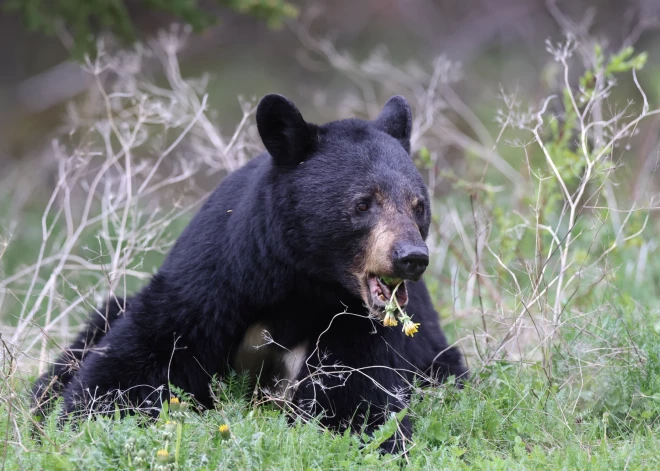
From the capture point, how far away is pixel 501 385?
4.34 metres

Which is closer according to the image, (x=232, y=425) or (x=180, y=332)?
(x=232, y=425)

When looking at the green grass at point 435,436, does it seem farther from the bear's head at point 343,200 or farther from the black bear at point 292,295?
the bear's head at point 343,200

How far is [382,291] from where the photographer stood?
3732mm

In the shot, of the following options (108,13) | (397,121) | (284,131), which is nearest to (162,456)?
(284,131)

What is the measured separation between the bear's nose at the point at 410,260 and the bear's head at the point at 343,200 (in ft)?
0.17

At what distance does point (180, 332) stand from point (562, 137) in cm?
290

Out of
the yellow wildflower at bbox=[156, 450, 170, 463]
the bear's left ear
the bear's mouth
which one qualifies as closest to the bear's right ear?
the bear's left ear

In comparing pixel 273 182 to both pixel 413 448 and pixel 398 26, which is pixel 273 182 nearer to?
pixel 413 448

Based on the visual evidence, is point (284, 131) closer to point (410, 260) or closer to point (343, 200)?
point (343, 200)

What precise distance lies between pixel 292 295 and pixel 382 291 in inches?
19.2

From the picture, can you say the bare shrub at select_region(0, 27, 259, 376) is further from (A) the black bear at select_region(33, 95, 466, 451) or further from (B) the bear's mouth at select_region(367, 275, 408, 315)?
(B) the bear's mouth at select_region(367, 275, 408, 315)

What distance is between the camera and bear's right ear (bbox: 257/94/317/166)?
3.89 metres

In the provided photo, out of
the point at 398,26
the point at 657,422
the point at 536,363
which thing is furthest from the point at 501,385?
the point at 398,26

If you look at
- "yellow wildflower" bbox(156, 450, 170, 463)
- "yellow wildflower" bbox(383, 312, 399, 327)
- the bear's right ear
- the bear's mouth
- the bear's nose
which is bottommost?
"yellow wildflower" bbox(156, 450, 170, 463)
